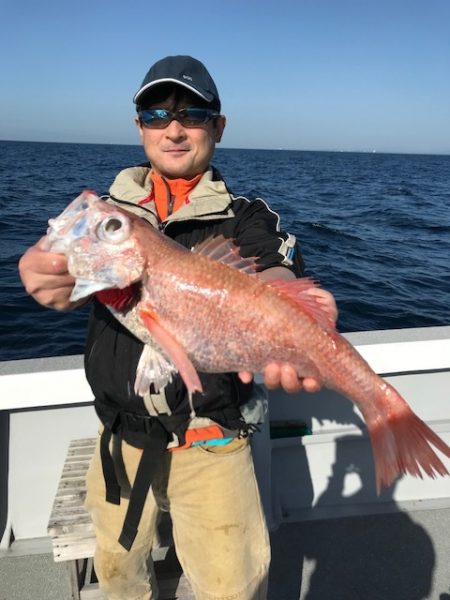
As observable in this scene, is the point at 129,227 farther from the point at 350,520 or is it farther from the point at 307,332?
the point at 350,520

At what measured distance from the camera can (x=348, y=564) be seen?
3924 mm

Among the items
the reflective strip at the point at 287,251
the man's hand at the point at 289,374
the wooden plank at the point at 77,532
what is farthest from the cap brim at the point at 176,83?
the wooden plank at the point at 77,532

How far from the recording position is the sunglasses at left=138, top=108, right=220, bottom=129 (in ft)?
9.50

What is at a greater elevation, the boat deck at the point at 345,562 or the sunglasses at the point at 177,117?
the sunglasses at the point at 177,117

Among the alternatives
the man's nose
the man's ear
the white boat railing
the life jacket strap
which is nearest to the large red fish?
the life jacket strap

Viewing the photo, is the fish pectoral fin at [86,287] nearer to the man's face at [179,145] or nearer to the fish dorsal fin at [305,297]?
the fish dorsal fin at [305,297]

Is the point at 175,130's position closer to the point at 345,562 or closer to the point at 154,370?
the point at 154,370

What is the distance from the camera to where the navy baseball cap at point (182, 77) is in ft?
9.18

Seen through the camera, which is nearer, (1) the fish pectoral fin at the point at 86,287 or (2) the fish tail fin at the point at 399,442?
(1) the fish pectoral fin at the point at 86,287

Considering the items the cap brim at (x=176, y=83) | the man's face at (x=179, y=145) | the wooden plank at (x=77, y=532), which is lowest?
the wooden plank at (x=77, y=532)

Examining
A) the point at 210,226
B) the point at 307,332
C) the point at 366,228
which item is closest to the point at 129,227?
the point at 210,226

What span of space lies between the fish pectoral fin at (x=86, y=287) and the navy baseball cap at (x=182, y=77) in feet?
4.32

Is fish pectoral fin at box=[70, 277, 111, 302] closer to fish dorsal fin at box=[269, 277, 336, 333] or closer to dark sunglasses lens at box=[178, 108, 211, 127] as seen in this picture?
fish dorsal fin at box=[269, 277, 336, 333]

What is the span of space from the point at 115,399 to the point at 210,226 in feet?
3.75
